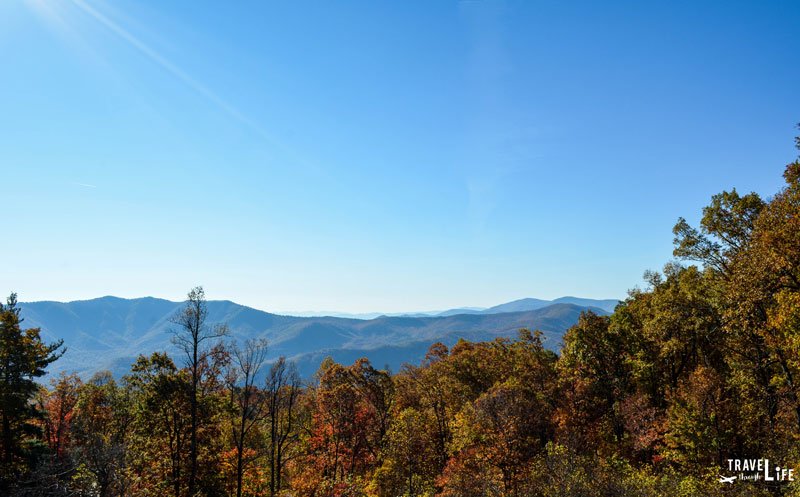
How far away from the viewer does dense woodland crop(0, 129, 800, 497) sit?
2258 cm

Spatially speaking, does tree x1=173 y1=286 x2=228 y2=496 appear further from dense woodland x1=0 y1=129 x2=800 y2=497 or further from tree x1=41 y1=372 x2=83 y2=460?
tree x1=41 y1=372 x2=83 y2=460

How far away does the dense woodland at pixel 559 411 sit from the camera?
22.6m

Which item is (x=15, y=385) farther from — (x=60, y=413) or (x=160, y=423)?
(x=60, y=413)

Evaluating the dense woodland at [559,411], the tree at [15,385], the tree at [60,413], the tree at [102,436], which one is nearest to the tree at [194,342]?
the dense woodland at [559,411]

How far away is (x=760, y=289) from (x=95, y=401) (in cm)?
6552

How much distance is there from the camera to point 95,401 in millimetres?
50312

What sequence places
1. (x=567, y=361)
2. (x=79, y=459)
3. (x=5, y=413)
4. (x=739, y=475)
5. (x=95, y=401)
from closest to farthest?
(x=79, y=459), (x=739, y=475), (x=5, y=413), (x=567, y=361), (x=95, y=401)

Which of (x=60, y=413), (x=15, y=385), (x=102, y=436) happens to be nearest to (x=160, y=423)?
(x=102, y=436)

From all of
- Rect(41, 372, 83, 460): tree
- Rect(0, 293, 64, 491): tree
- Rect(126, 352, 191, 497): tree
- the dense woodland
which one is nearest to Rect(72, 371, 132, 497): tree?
the dense woodland

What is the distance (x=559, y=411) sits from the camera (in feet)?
125

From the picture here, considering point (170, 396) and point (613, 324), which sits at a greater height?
point (613, 324)

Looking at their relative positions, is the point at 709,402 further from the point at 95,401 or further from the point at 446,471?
the point at 95,401

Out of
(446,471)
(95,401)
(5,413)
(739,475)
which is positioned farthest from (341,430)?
(739,475)

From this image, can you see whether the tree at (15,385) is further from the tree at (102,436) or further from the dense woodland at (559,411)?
the tree at (102,436)
